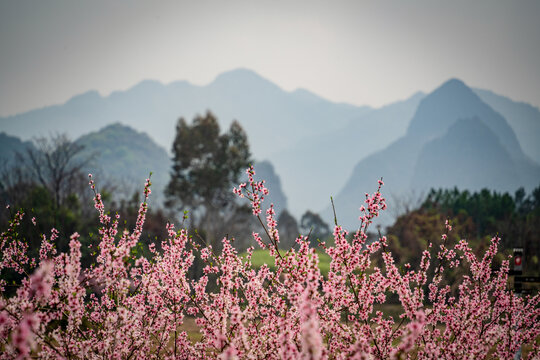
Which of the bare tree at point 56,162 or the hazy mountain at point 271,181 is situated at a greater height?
the hazy mountain at point 271,181

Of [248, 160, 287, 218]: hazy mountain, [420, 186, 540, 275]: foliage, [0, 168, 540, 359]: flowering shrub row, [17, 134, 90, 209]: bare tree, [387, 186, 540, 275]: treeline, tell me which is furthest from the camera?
[248, 160, 287, 218]: hazy mountain

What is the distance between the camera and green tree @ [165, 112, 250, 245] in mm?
39312

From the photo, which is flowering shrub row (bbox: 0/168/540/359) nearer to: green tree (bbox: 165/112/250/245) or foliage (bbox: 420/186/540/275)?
foliage (bbox: 420/186/540/275)

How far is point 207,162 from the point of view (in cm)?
4019

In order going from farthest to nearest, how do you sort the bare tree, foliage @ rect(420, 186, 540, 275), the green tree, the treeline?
the green tree → foliage @ rect(420, 186, 540, 275) → the bare tree → the treeline

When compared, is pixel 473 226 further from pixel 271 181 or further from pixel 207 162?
pixel 271 181

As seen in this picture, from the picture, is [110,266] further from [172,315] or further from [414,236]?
[414,236]

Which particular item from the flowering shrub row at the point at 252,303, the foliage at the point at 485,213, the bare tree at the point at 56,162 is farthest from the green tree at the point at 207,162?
the flowering shrub row at the point at 252,303

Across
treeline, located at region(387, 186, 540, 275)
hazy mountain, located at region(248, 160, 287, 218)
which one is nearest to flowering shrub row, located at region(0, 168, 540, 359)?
treeline, located at region(387, 186, 540, 275)

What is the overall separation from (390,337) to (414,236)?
25655mm

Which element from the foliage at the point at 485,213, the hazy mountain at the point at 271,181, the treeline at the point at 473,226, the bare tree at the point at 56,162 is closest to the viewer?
the treeline at the point at 473,226

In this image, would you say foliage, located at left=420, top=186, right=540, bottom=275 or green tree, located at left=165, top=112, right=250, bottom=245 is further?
green tree, located at left=165, top=112, right=250, bottom=245

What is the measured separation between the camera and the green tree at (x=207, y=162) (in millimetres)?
→ 39312

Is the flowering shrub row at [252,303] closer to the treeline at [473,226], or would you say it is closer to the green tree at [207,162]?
the treeline at [473,226]
